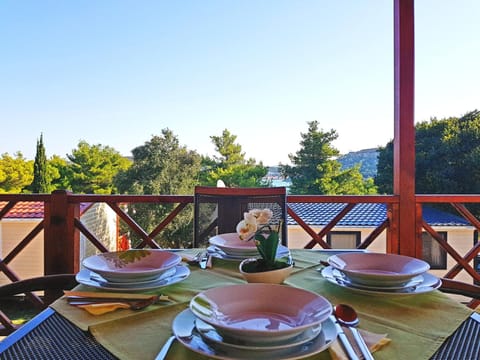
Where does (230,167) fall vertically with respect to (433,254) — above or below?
above

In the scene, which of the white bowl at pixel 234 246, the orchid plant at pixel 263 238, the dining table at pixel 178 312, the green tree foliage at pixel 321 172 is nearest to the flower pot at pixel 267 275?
the orchid plant at pixel 263 238

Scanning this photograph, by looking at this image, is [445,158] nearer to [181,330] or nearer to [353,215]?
[353,215]

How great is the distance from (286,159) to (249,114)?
3031mm

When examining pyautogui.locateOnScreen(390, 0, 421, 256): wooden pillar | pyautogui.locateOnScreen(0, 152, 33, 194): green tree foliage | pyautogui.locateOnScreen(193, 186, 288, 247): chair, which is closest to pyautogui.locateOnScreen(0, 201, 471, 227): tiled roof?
pyautogui.locateOnScreen(0, 152, 33, 194): green tree foliage

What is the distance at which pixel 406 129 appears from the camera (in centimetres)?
236

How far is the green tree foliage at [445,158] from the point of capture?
705cm

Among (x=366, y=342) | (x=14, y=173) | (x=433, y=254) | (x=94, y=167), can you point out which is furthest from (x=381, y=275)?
(x=94, y=167)

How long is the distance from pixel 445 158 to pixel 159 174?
7009 mm

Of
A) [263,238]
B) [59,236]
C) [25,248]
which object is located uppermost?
[263,238]

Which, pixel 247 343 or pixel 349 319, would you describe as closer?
pixel 247 343

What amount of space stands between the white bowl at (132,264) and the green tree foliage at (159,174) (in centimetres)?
842

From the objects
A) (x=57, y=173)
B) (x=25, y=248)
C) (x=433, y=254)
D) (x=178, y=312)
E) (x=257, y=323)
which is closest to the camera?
(x=257, y=323)

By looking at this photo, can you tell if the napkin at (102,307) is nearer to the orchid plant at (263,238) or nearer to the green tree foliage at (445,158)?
the orchid plant at (263,238)

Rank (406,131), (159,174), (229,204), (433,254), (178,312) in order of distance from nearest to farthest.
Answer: (178,312) → (229,204) → (406,131) → (433,254) → (159,174)
